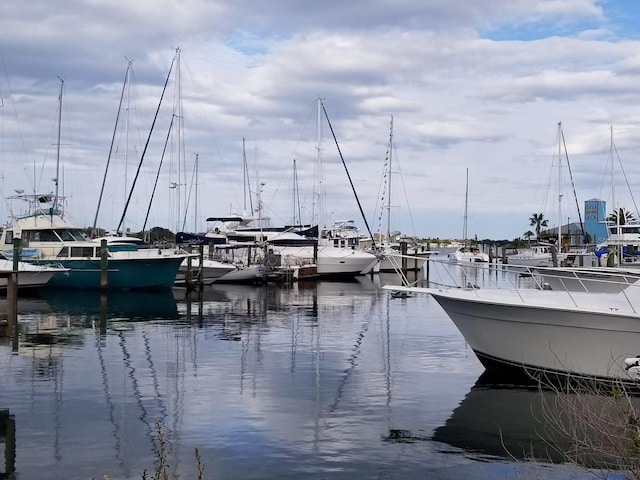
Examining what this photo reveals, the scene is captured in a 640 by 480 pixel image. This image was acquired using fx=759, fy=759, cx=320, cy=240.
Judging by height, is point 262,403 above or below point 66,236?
below

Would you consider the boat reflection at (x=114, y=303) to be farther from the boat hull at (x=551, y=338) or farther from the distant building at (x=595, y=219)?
the distant building at (x=595, y=219)

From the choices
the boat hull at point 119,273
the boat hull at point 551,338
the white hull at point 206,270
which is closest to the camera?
the boat hull at point 551,338

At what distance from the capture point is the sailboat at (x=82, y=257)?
122 ft

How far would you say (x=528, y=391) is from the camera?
14.2 meters

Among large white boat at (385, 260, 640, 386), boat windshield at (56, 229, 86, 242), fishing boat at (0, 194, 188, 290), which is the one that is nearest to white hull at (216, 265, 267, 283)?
fishing boat at (0, 194, 188, 290)

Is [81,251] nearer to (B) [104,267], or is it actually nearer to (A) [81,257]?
(A) [81,257]

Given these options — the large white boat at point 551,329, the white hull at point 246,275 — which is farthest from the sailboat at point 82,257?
the large white boat at point 551,329

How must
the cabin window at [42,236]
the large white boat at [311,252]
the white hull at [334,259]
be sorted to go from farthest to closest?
1. the white hull at [334,259]
2. the large white boat at [311,252]
3. the cabin window at [42,236]

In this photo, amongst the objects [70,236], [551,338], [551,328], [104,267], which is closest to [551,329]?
[551,328]

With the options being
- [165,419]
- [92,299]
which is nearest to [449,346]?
[165,419]

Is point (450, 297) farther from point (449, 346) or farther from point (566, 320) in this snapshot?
point (449, 346)

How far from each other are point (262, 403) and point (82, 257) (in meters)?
27.1

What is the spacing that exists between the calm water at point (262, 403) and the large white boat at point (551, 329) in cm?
75

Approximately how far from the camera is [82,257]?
37.8 metres
